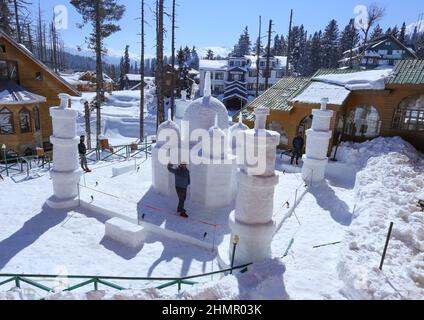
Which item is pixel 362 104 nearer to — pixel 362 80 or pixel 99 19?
pixel 362 80

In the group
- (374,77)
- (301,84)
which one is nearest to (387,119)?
(374,77)

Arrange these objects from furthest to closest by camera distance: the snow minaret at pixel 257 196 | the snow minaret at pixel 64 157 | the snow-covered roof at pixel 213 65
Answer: the snow-covered roof at pixel 213 65 < the snow minaret at pixel 64 157 < the snow minaret at pixel 257 196

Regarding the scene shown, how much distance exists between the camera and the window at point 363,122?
15984mm

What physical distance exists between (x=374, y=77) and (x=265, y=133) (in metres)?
12.2

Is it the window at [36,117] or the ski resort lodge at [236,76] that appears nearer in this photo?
the window at [36,117]

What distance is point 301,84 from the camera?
65.6ft

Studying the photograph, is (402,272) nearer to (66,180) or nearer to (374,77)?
(66,180)

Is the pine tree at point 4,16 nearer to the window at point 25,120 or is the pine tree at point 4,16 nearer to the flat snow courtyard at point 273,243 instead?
the window at point 25,120

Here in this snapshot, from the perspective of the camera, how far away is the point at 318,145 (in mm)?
12195

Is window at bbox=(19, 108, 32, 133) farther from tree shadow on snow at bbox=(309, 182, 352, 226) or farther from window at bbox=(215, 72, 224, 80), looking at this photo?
window at bbox=(215, 72, 224, 80)

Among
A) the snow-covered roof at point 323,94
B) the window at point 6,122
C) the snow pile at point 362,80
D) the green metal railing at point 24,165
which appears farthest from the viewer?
the window at point 6,122

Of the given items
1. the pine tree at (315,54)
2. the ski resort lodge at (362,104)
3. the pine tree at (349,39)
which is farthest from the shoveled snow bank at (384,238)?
the pine tree at (349,39)

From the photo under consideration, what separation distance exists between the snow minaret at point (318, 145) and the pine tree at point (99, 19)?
13.9 meters

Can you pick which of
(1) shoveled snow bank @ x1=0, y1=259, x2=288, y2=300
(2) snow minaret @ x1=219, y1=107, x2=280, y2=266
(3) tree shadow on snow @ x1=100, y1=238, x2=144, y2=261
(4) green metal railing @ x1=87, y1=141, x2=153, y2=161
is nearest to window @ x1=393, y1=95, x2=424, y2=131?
(2) snow minaret @ x1=219, y1=107, x2=280, y2=266
